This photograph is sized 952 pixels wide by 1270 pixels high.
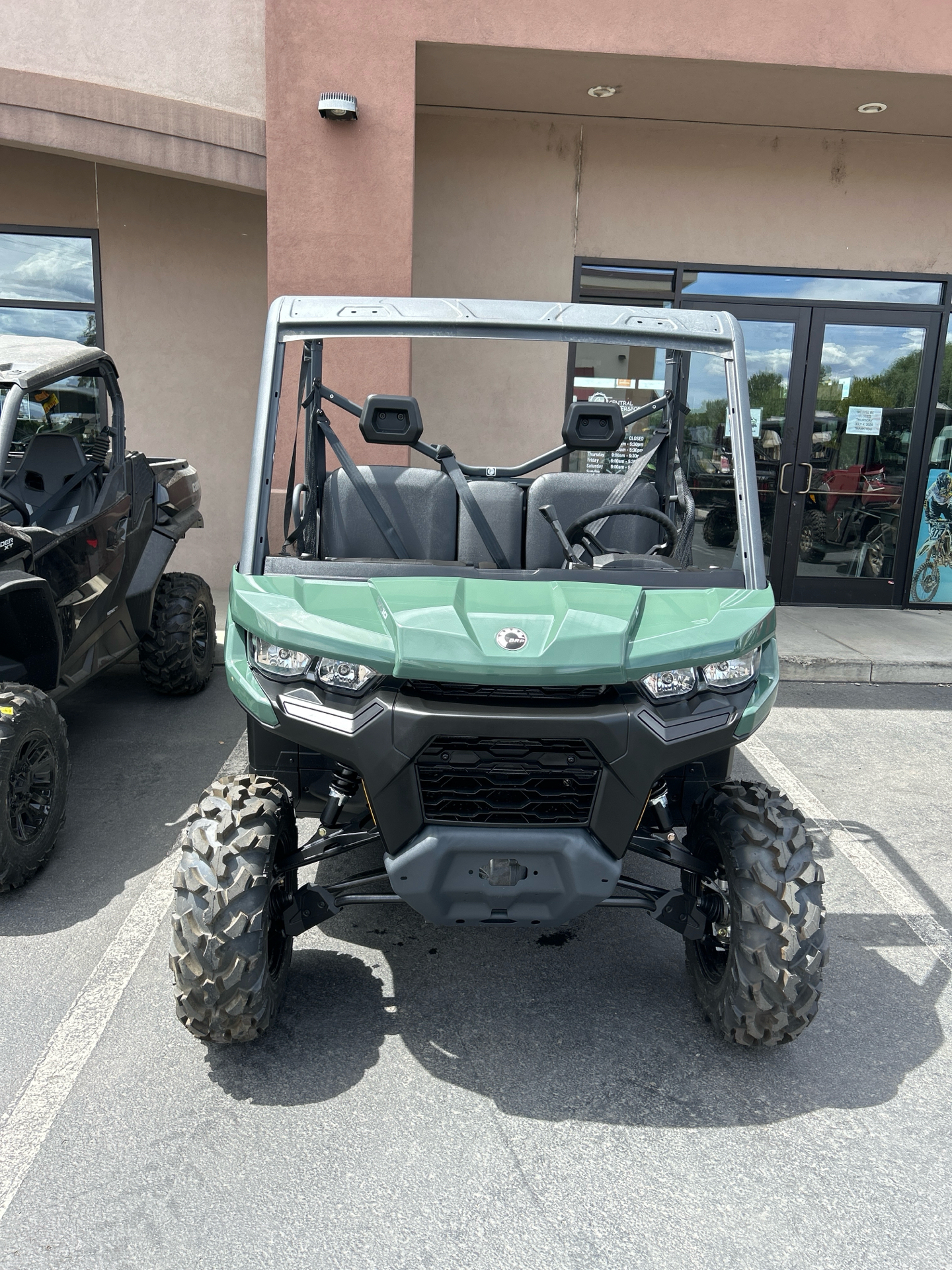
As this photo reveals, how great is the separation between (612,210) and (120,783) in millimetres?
6436

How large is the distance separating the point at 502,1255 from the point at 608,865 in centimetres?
88

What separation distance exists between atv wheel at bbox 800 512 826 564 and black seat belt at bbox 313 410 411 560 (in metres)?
6.17

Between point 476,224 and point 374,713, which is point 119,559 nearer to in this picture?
point 374,713

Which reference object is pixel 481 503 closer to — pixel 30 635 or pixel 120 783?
pixel 30 635

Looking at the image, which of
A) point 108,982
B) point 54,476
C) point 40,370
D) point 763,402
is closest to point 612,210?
point 763,402

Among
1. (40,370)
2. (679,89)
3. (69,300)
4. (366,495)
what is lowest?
(366,495)

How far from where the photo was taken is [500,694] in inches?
97.2

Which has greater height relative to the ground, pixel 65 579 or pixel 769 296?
pixel 769 296

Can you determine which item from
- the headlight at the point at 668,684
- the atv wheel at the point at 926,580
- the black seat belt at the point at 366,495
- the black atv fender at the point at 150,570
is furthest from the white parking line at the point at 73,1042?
the atv wheel at the point at 926,580

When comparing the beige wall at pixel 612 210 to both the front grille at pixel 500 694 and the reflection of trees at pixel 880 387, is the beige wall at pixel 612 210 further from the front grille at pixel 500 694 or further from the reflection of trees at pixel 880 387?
the front grille at pixel 500 694

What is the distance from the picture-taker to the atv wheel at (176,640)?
579cm

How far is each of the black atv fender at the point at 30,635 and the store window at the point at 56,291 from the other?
4606 millimetres

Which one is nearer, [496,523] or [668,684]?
[668,684]

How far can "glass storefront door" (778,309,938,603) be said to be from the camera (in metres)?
8.90
